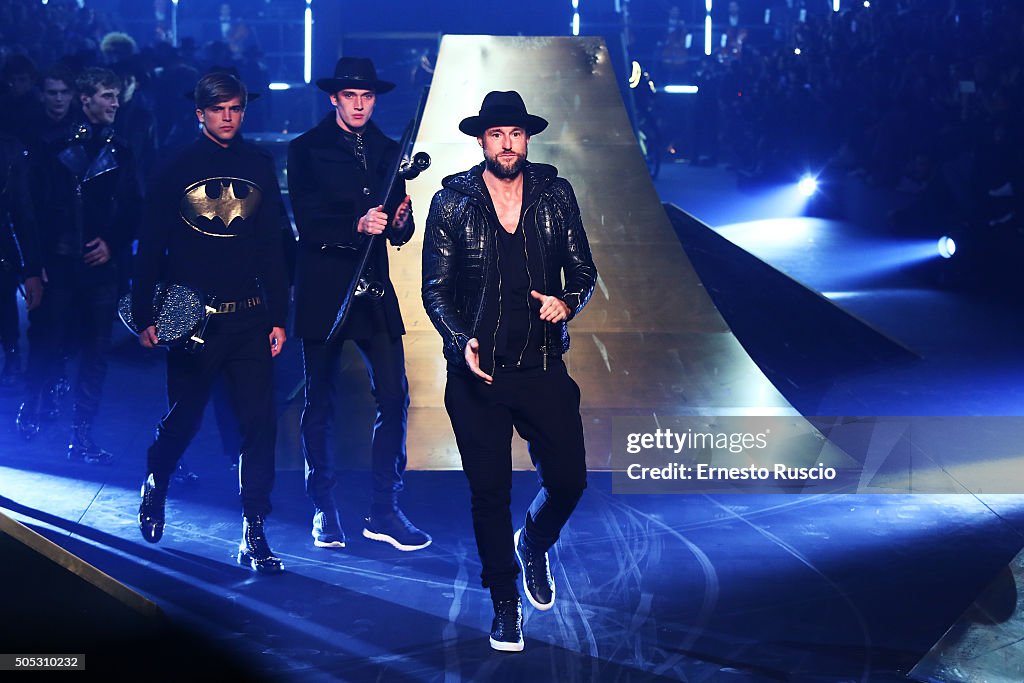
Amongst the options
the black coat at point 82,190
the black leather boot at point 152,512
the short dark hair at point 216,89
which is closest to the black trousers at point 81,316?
the black coat at point 82,190

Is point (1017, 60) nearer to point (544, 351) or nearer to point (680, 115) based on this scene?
point (544, 351)

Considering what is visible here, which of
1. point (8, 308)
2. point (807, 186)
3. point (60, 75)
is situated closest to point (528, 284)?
point (60, 75)

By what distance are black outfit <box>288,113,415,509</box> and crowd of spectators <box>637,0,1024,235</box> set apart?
722 cm

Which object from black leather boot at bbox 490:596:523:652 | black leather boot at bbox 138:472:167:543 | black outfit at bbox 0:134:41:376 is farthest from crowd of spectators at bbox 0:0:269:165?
black leather boot at bbox 490:596:523:652

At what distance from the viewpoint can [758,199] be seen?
18156mm

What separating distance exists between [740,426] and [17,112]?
5163mm

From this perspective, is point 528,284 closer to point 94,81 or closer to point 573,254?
point 573,254

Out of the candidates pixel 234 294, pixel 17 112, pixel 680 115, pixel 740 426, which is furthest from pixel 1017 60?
pixel 680 115

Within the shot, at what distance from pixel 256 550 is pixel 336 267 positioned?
45.1 inches

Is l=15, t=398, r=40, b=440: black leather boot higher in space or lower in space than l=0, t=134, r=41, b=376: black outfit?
lower

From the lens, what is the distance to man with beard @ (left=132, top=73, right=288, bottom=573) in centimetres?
480

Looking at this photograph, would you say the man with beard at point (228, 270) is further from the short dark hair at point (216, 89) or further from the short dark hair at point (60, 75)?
the short dark hair at point (60, 75)

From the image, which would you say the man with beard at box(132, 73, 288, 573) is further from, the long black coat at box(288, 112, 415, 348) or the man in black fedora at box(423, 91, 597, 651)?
the man in black fedora at box(423, 91, 597, 651)

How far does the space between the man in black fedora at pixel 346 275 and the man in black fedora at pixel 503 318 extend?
89cm
